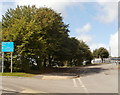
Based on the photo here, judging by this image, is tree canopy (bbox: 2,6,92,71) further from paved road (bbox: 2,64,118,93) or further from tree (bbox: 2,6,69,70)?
paved road (bbox: 2,64,118,93)

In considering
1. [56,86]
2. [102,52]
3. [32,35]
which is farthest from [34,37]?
[102,52]

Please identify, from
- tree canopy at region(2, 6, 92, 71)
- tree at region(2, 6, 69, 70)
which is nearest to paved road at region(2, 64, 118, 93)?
tree at region(2, 6, 69, 70)

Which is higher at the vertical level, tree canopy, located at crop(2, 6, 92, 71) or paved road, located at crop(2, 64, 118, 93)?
tree canopy, located at crop(2, 6, 92, 71)

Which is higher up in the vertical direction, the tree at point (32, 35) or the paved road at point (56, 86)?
the tree at point (32, 35)

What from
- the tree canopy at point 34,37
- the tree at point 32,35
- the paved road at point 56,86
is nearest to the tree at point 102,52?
the tree canopy at point 34,37

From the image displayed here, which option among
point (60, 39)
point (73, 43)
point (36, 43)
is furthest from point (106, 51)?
point (36, 43)

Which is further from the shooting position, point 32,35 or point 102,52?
point 102,52

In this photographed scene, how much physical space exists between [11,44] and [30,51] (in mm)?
2433

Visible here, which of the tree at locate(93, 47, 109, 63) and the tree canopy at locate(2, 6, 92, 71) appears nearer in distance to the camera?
the tree canopy at locate(2, 6, 92, 71)

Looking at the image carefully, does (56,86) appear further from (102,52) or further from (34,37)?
(102,52)

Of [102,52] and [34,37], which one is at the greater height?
[34,37]

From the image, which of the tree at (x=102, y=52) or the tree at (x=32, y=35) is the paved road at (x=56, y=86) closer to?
the tree at (x=32, y=35)

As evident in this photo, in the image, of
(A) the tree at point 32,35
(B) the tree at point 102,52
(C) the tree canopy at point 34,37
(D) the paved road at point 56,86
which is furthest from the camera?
(B) the tree at point 102,52

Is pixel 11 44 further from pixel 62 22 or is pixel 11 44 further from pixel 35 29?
pixel 62 22
